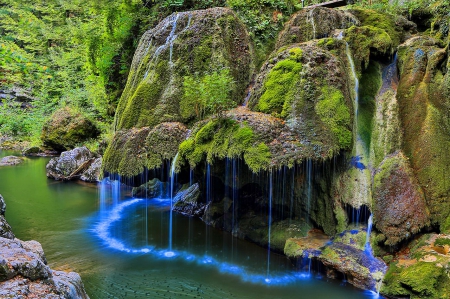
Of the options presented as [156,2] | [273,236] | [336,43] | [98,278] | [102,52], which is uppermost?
[156,2]

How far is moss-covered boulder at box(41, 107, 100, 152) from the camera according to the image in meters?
21.8

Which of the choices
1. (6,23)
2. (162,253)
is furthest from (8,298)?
(6,23)

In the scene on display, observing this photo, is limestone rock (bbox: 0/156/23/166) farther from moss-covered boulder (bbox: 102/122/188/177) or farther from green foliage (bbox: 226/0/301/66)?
green foliage (bbox: 226/0/301/66)

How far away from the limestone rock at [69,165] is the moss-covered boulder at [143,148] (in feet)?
29.1

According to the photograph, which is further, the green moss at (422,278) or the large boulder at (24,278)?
the green moss at (422,278)

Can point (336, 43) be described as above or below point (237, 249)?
above

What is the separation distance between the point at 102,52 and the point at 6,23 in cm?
2135

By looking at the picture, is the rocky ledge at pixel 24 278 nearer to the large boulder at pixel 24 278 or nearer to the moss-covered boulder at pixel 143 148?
the large boulder at pixel 24 278

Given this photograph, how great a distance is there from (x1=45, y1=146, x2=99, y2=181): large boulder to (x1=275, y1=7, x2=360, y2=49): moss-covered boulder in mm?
11918

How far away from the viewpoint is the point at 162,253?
8.46 m

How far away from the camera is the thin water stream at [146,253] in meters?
6.65

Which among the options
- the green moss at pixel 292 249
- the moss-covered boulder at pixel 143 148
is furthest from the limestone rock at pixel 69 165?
the green moss at pixel 292 249

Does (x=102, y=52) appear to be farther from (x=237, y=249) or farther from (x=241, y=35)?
(x=237, y=249)

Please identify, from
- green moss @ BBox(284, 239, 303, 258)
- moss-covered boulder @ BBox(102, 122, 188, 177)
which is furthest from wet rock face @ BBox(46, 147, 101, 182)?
green moss @ BBox(284, 239, 303, 258)
